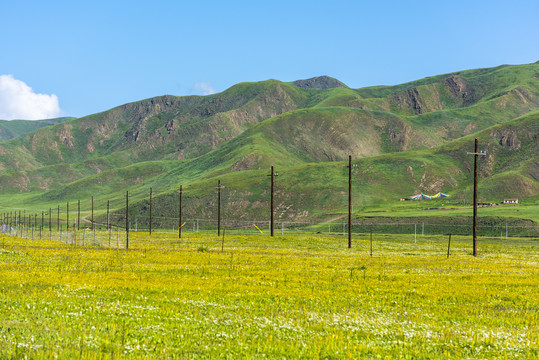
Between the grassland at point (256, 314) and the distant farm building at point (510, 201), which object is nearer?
the grassland at point (256, 314)

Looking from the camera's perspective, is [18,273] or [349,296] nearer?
[349,296]

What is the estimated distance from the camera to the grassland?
12250 mm

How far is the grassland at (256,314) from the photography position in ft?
40.2

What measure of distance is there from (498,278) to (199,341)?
86.2 ft

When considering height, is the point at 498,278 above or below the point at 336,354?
below

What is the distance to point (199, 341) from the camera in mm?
12805

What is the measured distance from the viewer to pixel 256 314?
1720 centimetres

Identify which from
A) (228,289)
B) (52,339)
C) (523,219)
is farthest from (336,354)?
(523,219)

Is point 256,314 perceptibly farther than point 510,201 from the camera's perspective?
No

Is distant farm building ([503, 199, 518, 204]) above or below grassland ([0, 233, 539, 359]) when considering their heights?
below

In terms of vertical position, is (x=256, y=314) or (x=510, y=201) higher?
(x=256, y=314)

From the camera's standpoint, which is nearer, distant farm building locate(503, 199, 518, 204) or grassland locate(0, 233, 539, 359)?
grassland locate(0, 233, 539, 359)

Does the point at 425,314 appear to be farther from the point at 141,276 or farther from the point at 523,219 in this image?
the point at 523,219

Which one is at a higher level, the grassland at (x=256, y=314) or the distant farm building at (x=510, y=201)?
the grassland at (x=256, y=314)
